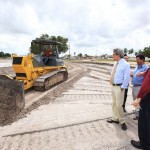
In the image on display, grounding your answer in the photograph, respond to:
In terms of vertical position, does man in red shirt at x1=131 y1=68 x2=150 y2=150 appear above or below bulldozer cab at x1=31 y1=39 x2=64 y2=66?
below

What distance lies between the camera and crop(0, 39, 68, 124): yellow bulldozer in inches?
340

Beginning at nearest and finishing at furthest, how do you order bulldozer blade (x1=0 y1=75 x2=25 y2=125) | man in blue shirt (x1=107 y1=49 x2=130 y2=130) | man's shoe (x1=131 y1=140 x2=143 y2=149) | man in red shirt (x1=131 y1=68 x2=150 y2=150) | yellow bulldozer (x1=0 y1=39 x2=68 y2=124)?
man in red shirt (x1=131 y1=68 x2=150 y2=150)
man's shoe (x1=131 y1=140 x2=143 y2=149)
man in blue shirt (x1=107 y1=49 x2=130 y2=130)
bulldozer blade (x1=0 y1=75 x2=25 y2=125)
yellow bulldozer (x1=0 y1=39 x2=68 y2=124)

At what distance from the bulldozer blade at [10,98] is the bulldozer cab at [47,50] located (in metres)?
5.64

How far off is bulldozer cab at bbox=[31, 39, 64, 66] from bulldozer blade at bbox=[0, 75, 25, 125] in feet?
18.5

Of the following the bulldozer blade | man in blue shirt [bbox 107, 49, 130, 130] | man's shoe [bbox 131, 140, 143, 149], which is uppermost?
man in blue shirt [bbox 107, 49, 130, 130]

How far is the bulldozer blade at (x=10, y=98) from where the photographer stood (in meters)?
7.91

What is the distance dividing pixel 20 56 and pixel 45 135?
6.98 m

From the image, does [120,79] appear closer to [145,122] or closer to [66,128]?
[145,122]

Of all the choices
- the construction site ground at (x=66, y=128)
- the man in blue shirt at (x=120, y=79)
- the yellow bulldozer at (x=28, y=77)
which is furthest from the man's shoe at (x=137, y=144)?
the yellow bulldozer at (x=28, y=77)

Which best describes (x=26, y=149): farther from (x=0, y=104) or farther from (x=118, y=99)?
(x=0, y=104)

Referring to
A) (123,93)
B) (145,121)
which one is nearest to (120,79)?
(123,93)

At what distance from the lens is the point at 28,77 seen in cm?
1246

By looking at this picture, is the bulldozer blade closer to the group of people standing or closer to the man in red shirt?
the group of people standing

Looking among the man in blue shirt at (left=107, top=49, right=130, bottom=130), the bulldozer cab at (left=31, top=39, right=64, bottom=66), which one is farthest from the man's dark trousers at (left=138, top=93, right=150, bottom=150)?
the bulldozer cab at (left=31, top=39, right=64, bottom=66)
